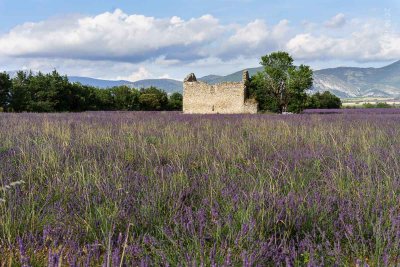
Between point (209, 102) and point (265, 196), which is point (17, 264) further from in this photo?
point (209, 102)

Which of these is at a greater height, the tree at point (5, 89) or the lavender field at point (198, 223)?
the tree at point (5, 89)

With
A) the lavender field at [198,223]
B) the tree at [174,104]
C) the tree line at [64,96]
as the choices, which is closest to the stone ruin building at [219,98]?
the tree line at [64,96]

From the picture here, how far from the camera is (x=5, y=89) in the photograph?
94.0 feet

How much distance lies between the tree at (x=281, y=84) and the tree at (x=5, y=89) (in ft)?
66.9

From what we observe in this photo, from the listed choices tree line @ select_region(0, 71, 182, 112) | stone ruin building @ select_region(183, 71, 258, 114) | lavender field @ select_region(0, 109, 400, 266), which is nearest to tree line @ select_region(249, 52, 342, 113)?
stone ruin building @ select_region(183, 71, 258, 114)

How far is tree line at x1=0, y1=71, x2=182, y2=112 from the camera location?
28766 mm

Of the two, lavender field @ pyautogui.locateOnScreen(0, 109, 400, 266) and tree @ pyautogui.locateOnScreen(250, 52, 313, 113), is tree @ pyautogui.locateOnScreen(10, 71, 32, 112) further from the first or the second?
lavender field @ pyautogui.locateOnScreen(0, 109, 400, 266)

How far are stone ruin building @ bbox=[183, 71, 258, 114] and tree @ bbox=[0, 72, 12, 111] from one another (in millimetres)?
15337

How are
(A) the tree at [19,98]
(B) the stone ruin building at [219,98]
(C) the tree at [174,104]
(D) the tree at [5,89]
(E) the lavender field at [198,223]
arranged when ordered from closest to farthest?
(E) the lavender field at [198,223] < (B) the stone ruin building at [219,98] < (D) the tree at [5,89] < (A) the tree at [19,98] < (C) the tree at [174,104]

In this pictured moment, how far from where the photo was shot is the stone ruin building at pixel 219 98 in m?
24.4

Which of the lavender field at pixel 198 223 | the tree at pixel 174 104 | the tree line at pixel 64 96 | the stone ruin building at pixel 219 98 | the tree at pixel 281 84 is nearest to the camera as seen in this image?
the lavender field at pixel 198 223

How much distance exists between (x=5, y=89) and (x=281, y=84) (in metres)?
22.9

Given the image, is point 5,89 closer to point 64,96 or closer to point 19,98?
point 19,98

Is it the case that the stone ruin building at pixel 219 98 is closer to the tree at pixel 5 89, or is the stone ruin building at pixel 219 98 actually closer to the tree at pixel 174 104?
the tree at pixel 5 89
